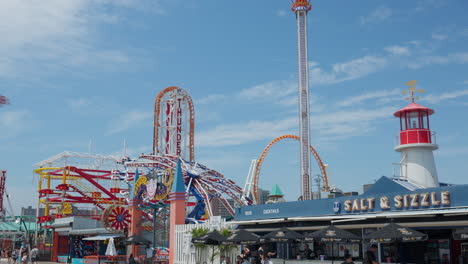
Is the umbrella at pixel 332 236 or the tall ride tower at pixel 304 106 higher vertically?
the tall ride tower at pixel 304 106

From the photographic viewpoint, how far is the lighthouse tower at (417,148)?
75.9 ft

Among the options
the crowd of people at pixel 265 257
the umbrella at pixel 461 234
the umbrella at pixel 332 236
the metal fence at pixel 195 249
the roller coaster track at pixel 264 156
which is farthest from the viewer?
the roller coaster track at pixel 264 156

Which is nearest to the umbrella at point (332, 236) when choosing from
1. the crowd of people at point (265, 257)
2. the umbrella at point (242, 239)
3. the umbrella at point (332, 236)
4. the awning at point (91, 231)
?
the umbrella at point (332, 236)

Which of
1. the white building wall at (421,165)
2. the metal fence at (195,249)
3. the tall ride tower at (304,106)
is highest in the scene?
the tall ride tower at (304,106)

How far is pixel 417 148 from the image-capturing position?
23.4 meters

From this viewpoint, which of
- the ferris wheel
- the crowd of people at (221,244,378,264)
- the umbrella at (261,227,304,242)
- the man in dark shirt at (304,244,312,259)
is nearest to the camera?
the crowd of people at (221,244,378,264)

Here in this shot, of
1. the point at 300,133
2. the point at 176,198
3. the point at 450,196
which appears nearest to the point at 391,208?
the point at 450,196

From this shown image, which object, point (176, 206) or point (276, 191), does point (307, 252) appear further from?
point (276, 191)

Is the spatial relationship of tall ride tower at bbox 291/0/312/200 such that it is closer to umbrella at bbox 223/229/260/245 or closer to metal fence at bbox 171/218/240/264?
metal fence at bbox 171/218/240/264

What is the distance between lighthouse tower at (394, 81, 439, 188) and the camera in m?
23.1

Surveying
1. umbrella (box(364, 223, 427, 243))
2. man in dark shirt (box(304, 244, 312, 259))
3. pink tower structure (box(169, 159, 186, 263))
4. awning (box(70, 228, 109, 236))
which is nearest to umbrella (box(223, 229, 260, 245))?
man in dark shirt (box(304, 244, 312, 259))

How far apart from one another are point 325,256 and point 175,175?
37.4ft

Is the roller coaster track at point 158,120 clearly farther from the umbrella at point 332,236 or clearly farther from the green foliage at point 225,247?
the umbrella at point 332,236

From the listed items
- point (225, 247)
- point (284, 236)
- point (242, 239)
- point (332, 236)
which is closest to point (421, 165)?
point (332, 236)
